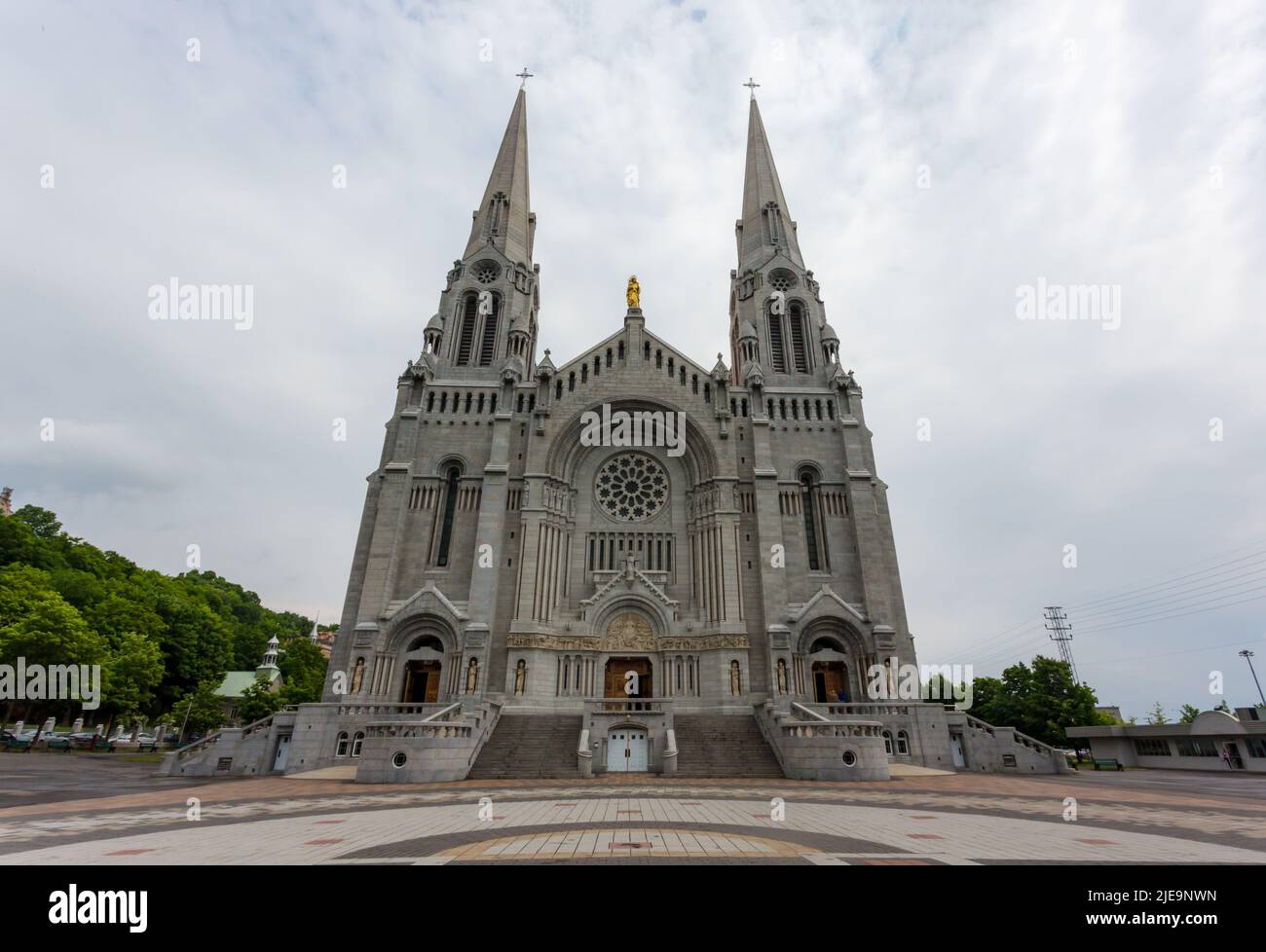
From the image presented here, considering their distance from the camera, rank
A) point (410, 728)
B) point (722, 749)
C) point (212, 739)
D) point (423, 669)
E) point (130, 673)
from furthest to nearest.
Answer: point (130, 673), point (423, 669), point (212, 739), point (722, 749), point (410, 728)

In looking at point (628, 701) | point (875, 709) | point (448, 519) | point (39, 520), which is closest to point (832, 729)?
point (875, 709)

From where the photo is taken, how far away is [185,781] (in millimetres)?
20516

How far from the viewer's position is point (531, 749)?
23.2 meters

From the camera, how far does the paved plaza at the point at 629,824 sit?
7176mm

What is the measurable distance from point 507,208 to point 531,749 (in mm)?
38983

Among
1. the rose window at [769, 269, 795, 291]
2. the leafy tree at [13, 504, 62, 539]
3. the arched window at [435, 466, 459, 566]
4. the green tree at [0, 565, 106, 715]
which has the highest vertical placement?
the rose window at [769, 269, 795, 291]

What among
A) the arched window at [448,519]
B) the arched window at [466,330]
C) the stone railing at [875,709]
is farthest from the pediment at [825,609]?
the arched window at [466,330]

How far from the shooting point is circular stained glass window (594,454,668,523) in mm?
34469

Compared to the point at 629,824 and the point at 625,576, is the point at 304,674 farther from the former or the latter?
the point at 629,824

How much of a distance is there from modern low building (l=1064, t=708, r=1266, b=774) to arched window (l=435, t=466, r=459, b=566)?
40.6 metres

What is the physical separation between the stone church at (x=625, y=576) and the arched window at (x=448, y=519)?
0.43 feet

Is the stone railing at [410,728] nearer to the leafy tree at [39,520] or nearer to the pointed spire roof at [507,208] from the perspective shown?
the pointed spire roof at [507,208]

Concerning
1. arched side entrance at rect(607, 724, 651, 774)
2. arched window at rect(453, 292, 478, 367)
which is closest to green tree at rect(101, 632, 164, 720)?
arched window at rect(453, 292, 478, 367)

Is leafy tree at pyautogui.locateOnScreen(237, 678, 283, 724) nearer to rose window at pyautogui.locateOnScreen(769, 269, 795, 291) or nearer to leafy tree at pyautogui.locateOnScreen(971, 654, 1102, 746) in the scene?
rose window at pyautogui.locateOnScreen(769, 269, 795, 291)
